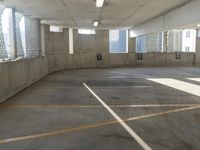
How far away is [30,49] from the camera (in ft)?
51.2

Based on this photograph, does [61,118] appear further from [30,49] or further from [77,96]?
[30,49]

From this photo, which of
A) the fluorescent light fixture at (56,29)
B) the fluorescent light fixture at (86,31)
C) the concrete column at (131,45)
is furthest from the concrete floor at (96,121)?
the concrete column at (131,45)

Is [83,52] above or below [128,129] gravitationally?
above

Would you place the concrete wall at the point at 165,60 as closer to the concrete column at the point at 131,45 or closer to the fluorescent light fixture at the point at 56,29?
the concrete column at the point at 131,45

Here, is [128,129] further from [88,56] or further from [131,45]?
[131,45]

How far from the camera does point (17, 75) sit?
9898 mm

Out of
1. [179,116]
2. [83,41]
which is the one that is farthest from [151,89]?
[83,41]

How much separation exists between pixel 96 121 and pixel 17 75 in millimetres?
5330

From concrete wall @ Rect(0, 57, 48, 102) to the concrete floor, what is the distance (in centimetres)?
38

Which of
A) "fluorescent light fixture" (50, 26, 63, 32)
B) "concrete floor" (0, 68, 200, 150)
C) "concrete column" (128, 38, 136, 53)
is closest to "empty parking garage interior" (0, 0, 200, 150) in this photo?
"concrete floor" (0, 68, 200, 150)

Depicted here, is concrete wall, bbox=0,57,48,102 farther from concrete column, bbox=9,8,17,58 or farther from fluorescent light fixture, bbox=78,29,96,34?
fluorescent light fixture, bbox=78,29,96,34

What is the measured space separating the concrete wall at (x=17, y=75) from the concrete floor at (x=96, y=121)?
383 millimetres

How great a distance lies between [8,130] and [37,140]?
3.42 feet

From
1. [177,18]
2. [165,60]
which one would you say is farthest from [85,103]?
[165,60]
